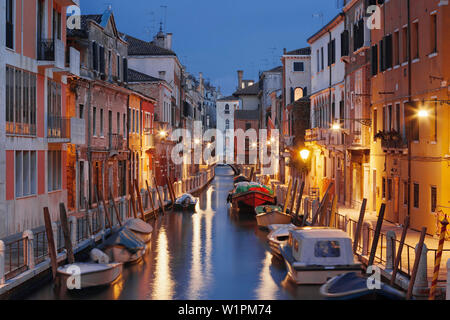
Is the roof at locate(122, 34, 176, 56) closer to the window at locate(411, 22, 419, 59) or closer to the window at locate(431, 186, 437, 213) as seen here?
the window at locate(411, 22, 419, 59)

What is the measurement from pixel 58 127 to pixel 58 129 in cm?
7

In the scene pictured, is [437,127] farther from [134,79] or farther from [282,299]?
[134,79]

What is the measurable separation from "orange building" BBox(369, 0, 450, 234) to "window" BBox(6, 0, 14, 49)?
1154cm

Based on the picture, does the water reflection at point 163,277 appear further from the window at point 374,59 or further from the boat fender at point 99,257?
the window at point 374,59

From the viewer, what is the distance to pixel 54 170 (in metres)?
25.0

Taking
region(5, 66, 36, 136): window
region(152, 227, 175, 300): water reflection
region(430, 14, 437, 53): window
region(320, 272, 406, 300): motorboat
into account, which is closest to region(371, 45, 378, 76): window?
region(430, 14, 437, 53): window

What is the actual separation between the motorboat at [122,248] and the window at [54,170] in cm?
475

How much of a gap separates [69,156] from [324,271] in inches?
543

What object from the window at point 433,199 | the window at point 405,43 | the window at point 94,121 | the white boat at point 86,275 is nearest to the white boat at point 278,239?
the window at point 433,199

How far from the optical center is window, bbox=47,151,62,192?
2434 cm

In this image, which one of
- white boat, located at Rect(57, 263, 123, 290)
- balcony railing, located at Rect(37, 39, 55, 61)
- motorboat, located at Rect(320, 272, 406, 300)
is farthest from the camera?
balcony railing, located at Rect(37, 39, 55, 61)

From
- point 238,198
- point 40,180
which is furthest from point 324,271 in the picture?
point 238,198

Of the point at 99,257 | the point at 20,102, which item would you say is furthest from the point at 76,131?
the point at 99,257

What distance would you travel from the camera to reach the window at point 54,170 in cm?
2434
